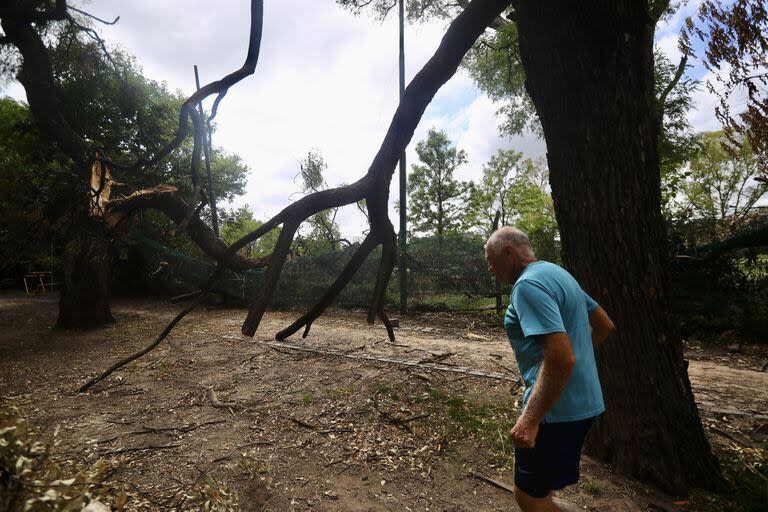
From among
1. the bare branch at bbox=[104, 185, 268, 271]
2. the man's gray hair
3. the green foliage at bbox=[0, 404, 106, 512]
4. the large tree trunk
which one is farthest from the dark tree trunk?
the large tree trunk

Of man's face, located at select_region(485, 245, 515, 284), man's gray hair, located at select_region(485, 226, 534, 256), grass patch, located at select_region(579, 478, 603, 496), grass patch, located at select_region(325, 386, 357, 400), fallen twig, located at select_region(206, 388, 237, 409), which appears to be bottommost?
fallen twig, located at select_region(206, 388, 237, 409)

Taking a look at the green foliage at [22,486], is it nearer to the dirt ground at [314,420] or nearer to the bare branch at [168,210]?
the dirt ground at [314,420]

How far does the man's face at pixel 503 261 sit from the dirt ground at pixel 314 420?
1.78 meters

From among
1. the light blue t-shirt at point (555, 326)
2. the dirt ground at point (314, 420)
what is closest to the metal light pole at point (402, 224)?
the dirt ground at point (314, 420)

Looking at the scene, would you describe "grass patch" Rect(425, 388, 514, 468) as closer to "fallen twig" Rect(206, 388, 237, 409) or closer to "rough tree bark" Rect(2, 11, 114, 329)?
"fallen twig" Rect(206, 388, 237, 409)

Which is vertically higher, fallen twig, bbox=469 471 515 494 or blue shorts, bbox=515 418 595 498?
blue shorts, bbox=515 418 595 498

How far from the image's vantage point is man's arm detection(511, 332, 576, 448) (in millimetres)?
1671

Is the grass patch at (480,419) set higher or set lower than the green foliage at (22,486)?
lower

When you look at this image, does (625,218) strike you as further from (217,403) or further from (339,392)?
(217,403)

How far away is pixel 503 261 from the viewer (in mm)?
2115

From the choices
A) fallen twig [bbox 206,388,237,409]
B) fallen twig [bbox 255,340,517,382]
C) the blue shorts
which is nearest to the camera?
the blue shorts

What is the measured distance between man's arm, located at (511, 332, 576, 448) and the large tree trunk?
4.89 ft

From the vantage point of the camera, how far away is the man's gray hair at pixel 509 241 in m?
2.11

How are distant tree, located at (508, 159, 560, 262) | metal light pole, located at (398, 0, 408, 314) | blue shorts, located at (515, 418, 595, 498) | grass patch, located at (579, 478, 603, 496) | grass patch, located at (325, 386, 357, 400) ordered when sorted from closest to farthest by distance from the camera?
1. blue shorts, located at (515, 418, 595, 498)
2. grass patch, located at (579, 478, 603, 496)
3. grass patch, located at (325, 386, 357, 400)
4. metal light pole, located at (398, 0, 408, 314)
5. distant tree, located at (508, 159, 560, 262)
